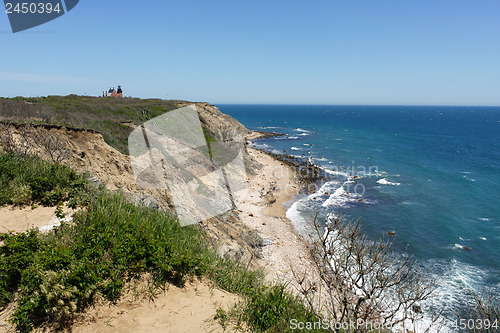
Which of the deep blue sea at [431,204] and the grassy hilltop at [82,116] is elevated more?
the grassy hilltop at [82,116]

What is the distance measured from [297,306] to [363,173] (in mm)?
43940

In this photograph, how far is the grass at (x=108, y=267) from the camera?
4930 millimetres

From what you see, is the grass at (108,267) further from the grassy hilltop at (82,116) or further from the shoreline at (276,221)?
the grassy hilltop at (82,116)

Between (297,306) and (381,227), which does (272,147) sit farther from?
(297,306)

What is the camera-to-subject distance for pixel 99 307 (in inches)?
212

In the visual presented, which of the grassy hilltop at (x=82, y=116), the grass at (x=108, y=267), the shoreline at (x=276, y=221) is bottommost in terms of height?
the shoreline at (x=276, y=221)

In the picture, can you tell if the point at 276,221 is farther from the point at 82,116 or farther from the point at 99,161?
the point at 82,116

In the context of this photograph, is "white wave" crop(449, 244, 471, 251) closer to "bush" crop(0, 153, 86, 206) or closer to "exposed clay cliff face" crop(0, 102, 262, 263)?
"exposed clay cliff face" crop(0, 102, 262, 263)

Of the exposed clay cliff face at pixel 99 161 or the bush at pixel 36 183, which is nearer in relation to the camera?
the bush at pixel 36 183

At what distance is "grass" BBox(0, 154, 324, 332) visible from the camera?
4930 mm

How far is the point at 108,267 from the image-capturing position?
5.77 meters

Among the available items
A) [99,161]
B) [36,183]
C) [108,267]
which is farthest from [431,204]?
[36,183]

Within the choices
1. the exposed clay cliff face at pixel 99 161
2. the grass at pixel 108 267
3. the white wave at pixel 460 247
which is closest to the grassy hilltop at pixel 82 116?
the exposed clay cliff face at pixel 99 161

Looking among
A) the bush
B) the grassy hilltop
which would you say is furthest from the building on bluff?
the bush
